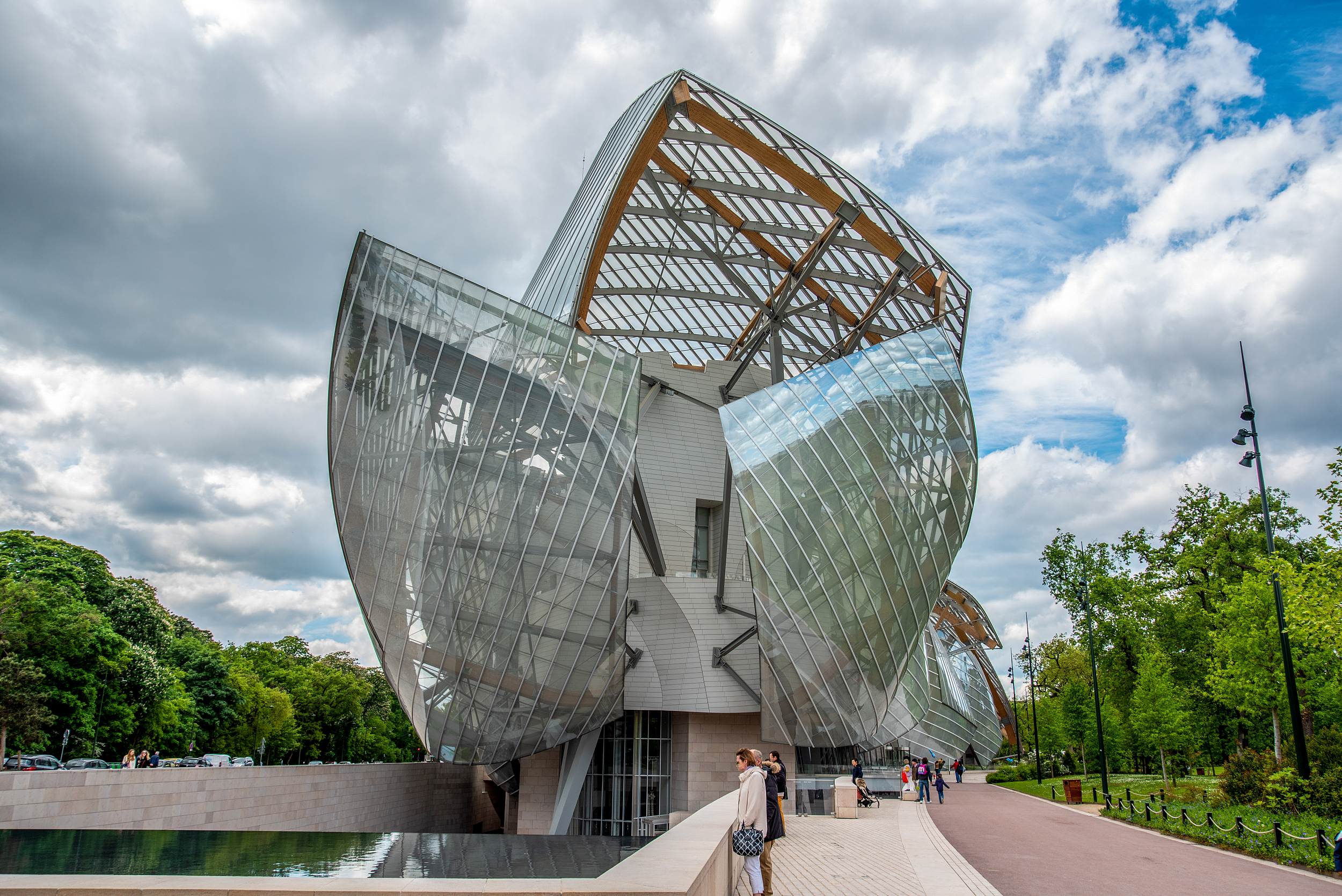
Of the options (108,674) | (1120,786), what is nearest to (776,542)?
(1120,786)

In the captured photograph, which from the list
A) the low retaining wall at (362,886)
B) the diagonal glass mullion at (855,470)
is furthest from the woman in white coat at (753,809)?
the diagonal glass mullion at (855,470)

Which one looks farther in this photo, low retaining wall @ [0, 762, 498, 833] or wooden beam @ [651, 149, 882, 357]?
wooden beam @ [651, 149, 882, 357]

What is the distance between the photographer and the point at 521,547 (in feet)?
70.1

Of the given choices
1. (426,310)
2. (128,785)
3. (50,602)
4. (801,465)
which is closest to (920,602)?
(801,465)

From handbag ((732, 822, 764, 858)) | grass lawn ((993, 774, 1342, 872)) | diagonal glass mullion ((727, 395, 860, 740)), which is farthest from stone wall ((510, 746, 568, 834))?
handbag ((732, 822, 764, 858))

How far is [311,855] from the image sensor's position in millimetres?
11359

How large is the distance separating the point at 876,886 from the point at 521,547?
42.1 feet

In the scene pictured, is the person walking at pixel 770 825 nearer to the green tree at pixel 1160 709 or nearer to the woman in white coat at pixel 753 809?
the woman in white coat at pixel 753 809

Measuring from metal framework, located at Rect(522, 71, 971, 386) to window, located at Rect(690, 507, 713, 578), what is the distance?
5483mm

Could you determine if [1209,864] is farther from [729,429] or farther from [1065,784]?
[1065,784]

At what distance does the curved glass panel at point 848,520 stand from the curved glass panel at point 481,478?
4083 mm

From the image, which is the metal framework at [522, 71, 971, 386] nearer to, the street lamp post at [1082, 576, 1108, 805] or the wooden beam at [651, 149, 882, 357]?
the wooden beam at [651, 149, 882, 357]

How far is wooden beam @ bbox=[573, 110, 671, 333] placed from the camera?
24.5m

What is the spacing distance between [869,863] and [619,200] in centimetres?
2020
